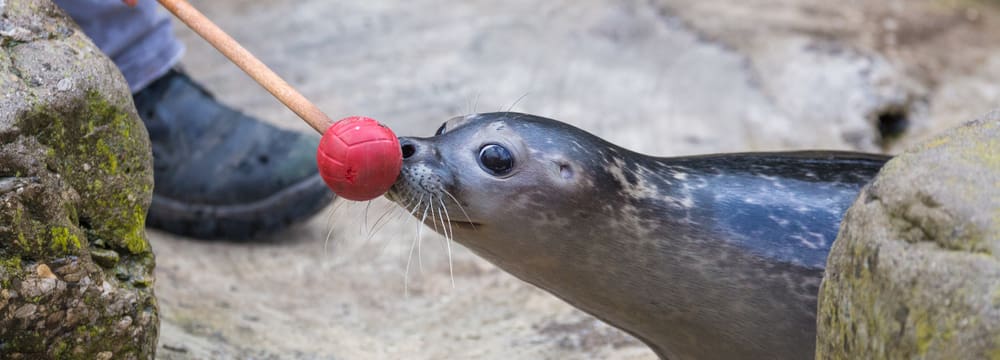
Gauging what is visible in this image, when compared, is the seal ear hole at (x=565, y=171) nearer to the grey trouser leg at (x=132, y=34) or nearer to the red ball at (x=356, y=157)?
the red ball at (x=356, y=157)

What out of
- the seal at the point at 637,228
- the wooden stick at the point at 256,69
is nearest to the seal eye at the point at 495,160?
the seal at the point at 637,228

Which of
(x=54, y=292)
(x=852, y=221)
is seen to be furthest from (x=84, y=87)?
(x=852, y=221)

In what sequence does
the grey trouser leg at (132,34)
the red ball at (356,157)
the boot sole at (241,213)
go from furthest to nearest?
the boot sole at (241,213)
the grey trouser leg at (132,34)
the red ball at (356,157)

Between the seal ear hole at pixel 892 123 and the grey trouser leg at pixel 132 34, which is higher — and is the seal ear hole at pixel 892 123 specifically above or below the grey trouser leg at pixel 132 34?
above

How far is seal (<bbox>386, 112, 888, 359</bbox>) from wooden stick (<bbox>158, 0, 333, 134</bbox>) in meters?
0.21

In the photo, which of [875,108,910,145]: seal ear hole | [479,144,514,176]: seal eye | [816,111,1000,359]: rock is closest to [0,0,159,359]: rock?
[479,144,514,176]: seal eye

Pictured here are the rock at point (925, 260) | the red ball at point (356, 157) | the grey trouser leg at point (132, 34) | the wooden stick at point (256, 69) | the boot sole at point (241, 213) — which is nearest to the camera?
the rock at point (925, 260)

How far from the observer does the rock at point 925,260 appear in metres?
1.44

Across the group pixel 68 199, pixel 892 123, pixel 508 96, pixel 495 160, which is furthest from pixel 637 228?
pixel 892 123

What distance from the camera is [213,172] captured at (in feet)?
12.8

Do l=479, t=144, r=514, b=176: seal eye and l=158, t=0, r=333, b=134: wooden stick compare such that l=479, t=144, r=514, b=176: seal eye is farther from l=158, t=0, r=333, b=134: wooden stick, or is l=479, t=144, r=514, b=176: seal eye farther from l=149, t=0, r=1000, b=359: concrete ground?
l=149, t=0, r=1000, b=359: concrete ground

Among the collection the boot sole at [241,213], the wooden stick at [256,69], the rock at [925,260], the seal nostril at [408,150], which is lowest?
the boot sole at [241,213]

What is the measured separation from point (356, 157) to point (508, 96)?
2895 mm

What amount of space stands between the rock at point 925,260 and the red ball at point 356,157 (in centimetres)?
92
